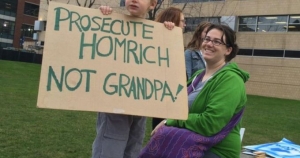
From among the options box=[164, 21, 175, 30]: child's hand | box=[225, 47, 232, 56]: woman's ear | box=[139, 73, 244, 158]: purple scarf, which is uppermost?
box=[164, 21, 175, 30]: child's hand

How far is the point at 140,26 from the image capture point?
2.50 m

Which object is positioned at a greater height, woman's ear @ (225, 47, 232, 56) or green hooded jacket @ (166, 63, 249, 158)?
woman's ear @ (225, 47, 232, 56)

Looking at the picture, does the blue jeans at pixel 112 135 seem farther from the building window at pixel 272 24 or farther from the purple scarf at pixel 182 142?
the building window at pixel 272 24

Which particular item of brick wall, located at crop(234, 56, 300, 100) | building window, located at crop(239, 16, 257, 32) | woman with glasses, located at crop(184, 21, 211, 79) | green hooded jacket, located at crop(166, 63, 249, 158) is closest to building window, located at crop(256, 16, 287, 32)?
building window, located at crop(239, 16, 257, 32)

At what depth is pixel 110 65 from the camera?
2332mm

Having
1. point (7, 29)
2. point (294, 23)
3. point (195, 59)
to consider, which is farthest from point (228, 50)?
point (7, 29)

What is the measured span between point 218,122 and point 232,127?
0.51 ft

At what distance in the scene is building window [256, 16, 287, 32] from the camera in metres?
25.8

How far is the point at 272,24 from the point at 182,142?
84.8 feet

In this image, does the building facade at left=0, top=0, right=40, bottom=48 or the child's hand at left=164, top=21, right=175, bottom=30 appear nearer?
the child's hand at left=164, top=21, right=175, bottom=30

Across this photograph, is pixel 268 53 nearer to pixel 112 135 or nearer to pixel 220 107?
pixel 220 107

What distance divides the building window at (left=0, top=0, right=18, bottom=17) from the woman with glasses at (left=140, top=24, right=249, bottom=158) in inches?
2325

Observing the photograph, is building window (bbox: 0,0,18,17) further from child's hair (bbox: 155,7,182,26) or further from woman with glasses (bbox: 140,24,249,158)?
woman with glasses (bbox: 140,24,249,158)

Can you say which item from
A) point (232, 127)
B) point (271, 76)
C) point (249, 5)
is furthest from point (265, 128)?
point (249, 5)
